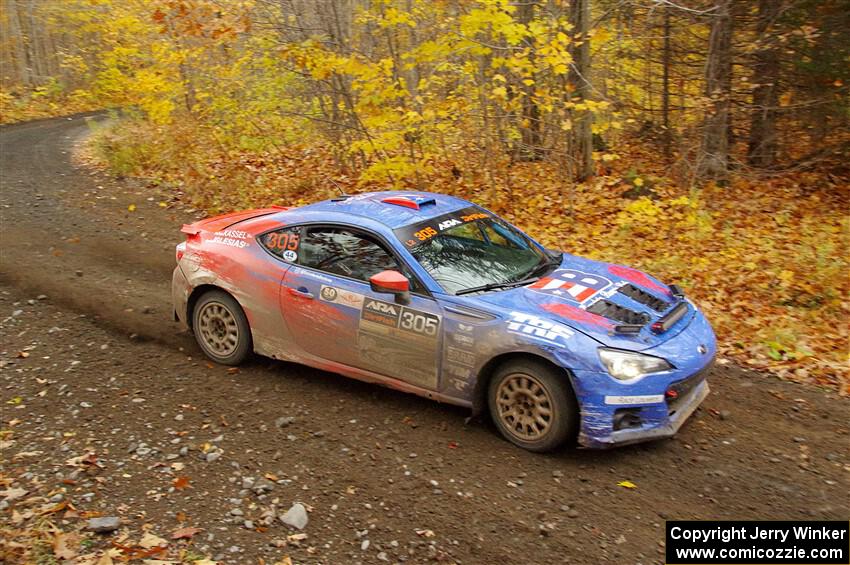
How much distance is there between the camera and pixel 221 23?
35.1ft

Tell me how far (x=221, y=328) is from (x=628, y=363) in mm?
3675

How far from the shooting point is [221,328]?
625 centimetres

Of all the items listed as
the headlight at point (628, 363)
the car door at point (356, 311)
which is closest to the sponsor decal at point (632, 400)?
the headlight at point (628, 363)

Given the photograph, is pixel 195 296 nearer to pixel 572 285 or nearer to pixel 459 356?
pixel 459 356

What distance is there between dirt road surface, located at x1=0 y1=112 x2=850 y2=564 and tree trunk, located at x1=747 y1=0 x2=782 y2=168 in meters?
6.30

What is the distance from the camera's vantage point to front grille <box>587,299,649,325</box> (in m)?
4.92

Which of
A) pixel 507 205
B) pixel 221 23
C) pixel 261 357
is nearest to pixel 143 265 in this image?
pixel 261 357

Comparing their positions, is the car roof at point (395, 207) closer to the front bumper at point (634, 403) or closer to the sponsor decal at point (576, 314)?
the sponsor decal at point (576, 314)

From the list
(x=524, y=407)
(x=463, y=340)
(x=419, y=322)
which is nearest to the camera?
(x=524, y=407)

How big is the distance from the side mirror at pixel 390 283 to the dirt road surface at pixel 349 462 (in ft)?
3.49

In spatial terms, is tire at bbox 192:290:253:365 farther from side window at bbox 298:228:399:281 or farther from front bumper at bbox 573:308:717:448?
front bumper at bbox 573:308:717:448

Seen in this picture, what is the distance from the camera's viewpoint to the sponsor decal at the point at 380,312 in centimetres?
517

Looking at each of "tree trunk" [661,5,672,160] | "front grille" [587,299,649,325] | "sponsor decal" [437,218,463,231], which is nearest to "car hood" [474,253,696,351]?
"front grille" [587,299,649,325]

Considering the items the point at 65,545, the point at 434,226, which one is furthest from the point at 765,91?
the point at 65,545
